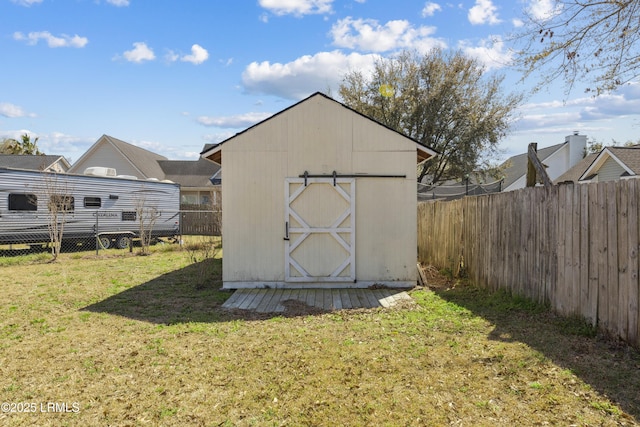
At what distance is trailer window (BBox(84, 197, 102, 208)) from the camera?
48.4 ft

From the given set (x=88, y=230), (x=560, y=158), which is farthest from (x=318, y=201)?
(x=560, y=158)

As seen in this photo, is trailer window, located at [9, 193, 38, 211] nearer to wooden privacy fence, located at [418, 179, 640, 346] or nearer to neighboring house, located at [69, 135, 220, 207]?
neighboring house, located at [69, 135, 220, 207]

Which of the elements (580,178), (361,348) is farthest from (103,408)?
(580,178)

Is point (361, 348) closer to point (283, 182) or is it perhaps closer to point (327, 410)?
point (327, 410)

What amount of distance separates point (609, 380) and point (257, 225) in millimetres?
5801

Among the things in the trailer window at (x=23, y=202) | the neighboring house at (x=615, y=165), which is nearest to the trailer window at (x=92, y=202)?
the trailer window at (x=23, y=202)

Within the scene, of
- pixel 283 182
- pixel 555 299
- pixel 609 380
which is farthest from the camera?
pixel 283 182

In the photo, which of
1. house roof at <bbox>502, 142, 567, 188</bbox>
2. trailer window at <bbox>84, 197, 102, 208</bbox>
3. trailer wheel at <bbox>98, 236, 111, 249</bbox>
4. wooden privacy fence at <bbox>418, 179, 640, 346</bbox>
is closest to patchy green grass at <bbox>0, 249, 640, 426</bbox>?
wooden privacy fence at <bbox>418, 179, 640, 346</bbox>

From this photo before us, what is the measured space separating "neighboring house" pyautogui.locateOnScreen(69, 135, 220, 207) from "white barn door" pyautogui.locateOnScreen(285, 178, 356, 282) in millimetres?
15413

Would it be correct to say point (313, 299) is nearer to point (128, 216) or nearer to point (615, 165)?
point (128, 216)

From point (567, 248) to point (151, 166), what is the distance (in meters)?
26.4

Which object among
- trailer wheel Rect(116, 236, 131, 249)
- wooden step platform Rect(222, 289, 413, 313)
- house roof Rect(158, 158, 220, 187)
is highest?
house roof Rect(158, 158, 220, 187)

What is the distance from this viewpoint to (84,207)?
1470 centimetres

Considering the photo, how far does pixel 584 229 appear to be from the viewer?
4.77 meters
